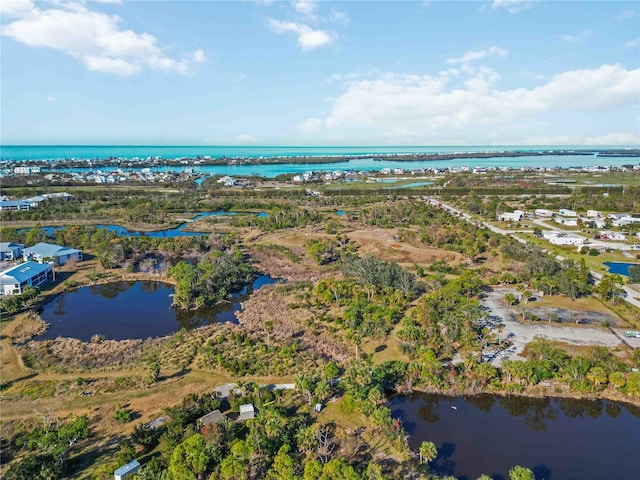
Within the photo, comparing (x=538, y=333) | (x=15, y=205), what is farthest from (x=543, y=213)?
(x=15, y=205)

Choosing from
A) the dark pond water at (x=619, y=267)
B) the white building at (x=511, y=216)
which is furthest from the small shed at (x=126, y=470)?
the white building at (x=511, y=216)

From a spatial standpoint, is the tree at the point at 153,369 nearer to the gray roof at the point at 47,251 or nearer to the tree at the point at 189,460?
the tree at the point at 189,460

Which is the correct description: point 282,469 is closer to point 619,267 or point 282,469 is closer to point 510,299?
point 510,299

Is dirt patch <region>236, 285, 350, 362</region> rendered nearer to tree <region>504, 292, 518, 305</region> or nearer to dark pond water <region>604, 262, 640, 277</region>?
tree <region>504, 292, 518, 305</region>

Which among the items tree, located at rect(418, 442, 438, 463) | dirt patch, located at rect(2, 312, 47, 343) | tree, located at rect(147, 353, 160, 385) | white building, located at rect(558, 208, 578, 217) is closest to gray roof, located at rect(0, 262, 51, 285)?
dirt patch, located at rect(2, 312, 47, 343)

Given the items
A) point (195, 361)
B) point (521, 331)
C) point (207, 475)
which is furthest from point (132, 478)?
point (521, 331)
